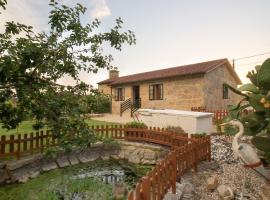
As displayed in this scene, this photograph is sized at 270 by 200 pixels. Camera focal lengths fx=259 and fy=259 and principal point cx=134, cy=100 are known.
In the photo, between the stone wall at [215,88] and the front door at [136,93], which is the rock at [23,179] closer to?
the stone wall at [215,88]

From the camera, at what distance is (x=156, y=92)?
2394 centimetres

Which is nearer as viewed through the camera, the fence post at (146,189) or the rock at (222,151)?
the fence post at (146,189)

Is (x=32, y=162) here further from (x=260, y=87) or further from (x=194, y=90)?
(x=194, y=90)

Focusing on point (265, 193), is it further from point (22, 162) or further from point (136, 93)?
point (136, 93)

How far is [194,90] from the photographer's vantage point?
20.8 m

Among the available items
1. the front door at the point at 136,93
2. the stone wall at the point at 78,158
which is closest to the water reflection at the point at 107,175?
the stone wall at the point at 78,158

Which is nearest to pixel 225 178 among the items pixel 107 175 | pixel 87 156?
pixel 107 175

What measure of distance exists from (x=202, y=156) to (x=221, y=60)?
610 inches

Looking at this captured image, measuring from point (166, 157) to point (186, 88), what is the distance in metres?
15.7

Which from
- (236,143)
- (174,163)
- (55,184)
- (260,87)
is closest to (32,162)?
(55,184)

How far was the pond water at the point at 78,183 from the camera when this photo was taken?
6.60m

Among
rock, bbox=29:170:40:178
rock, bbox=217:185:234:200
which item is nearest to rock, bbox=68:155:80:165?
rock, bbox=29:170:40:178

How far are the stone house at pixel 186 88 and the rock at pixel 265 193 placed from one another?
14605mm

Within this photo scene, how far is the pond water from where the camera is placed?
6.60 meters
